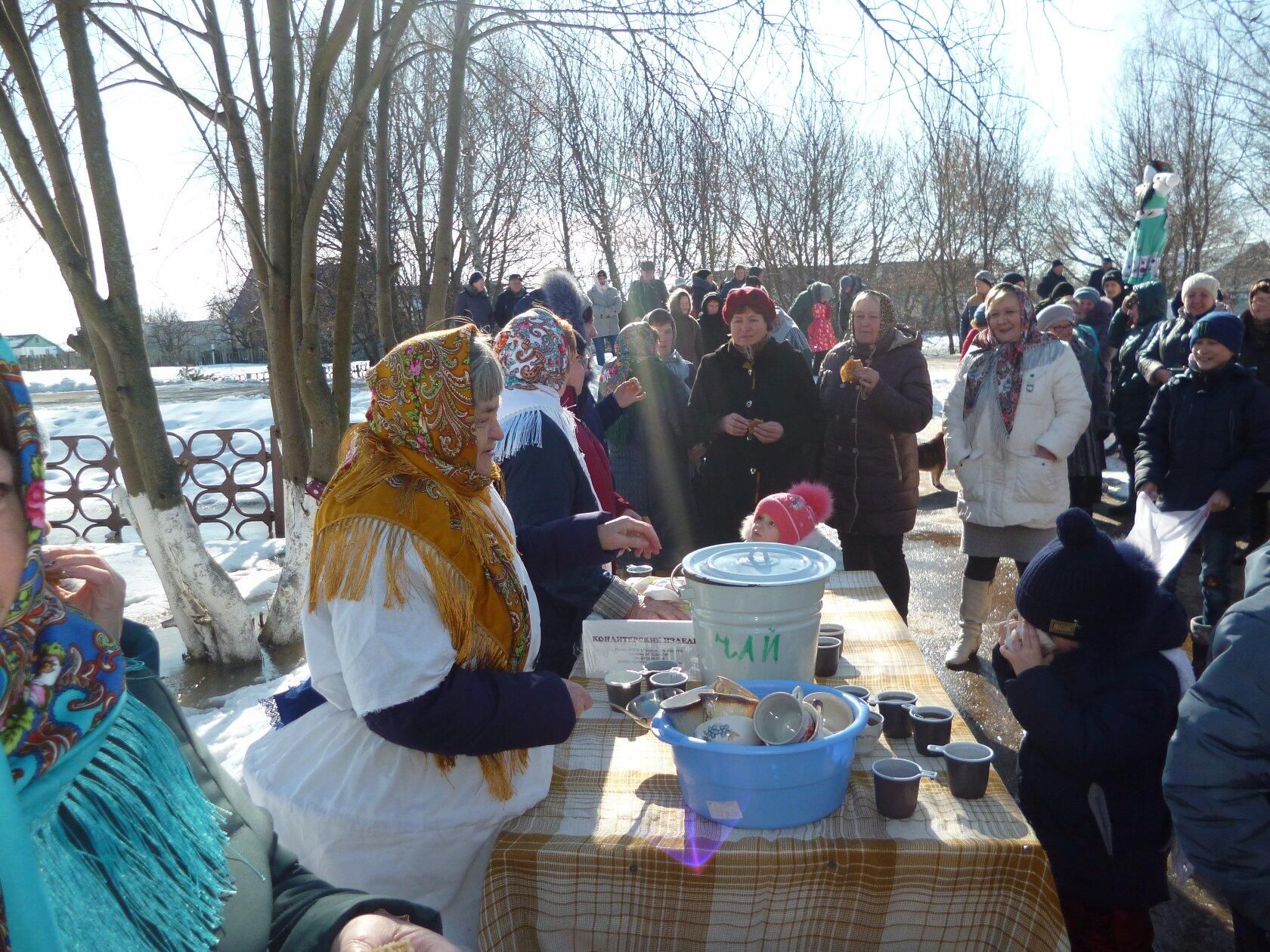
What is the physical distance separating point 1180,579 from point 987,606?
7.69 feet

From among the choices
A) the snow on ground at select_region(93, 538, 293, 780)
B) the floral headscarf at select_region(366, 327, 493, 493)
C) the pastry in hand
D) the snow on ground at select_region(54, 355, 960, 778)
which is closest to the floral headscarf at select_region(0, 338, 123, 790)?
the snow on ground at select_region(54, 355, 960, 778)

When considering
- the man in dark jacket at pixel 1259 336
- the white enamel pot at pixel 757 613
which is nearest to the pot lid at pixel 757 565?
the white enamel pot at pixel 757 613

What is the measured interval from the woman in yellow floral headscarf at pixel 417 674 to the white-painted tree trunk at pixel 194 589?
3328mm

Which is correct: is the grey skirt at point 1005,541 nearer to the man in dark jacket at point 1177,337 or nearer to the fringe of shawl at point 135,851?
the man in dark jacket at point 1177,337

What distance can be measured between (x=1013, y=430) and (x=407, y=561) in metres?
3.51

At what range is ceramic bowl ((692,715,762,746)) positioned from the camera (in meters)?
1.70

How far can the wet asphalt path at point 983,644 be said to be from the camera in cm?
267

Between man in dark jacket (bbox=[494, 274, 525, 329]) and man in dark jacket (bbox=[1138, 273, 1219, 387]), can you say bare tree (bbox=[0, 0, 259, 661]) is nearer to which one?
man in dark jacket (bbox=[1138, 273, 1219, 387])

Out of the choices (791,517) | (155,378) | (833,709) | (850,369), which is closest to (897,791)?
(833,709)

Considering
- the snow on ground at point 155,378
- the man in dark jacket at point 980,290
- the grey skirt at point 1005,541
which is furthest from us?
the snow on ground at point 155,378

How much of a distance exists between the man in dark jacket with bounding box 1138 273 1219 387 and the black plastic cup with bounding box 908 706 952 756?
5124 mm

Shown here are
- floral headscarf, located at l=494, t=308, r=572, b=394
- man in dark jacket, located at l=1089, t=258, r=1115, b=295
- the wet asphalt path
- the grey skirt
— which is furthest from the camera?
man in dark jacket, located at l=1089, t=258, r=1115, b=295

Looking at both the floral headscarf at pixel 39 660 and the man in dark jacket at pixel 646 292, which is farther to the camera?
the man in dark jacket at pixel 646 292

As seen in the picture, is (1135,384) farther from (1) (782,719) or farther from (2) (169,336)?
(2) (169,336)
